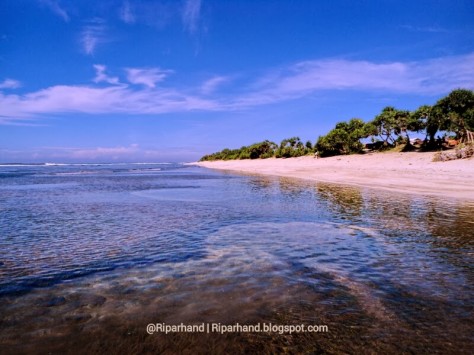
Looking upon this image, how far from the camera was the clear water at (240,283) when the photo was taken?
468 centimetres

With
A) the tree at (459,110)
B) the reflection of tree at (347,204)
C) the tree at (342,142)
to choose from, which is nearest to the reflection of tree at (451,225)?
the reflection of tree at (347,204)

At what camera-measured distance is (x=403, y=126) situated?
6262 cm

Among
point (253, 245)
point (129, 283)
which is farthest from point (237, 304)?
point (253, 245)

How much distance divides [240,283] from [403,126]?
65.4m

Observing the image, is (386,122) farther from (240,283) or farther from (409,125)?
(240,283)

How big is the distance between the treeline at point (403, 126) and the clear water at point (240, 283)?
149 ft

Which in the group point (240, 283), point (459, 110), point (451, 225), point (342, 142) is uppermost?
point (459, 110)

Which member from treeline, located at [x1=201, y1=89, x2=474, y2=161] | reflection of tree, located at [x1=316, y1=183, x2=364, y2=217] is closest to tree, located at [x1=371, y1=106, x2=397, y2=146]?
treeline, located at [x1=201, y1=89, x2=474, y2=161]

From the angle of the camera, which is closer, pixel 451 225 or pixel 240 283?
pixel 240 283

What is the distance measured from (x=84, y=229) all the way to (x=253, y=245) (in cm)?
662

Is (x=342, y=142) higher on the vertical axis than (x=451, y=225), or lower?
higher

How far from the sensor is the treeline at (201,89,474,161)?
1960 inches

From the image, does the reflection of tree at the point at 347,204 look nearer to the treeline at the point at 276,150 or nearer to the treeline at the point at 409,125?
the treeline at the point at 409,125

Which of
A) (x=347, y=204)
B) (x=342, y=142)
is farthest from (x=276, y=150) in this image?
(x=347, y=204)
